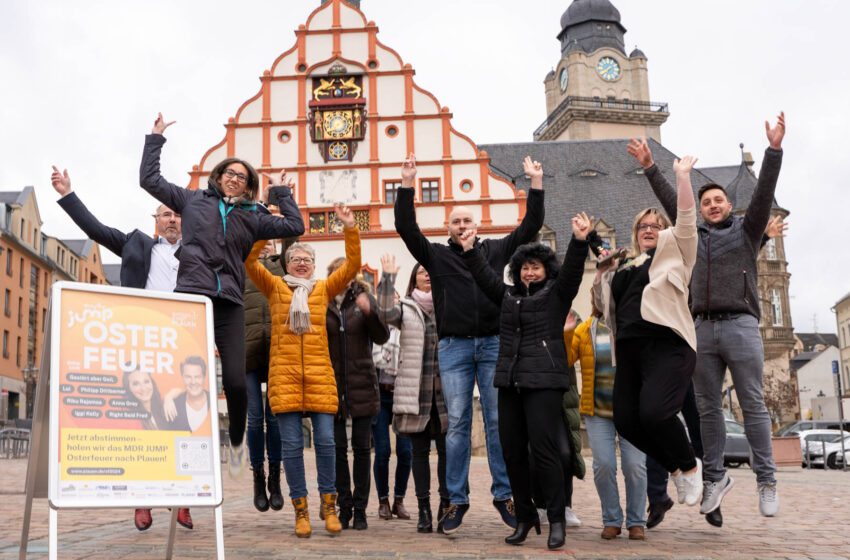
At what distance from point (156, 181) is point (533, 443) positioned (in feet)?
9.05

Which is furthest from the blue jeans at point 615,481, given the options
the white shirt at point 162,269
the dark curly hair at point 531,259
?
the white shirt at point 162,269

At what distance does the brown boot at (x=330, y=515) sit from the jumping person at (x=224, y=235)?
28.0 inches

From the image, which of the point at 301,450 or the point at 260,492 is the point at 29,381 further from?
the point at 301,450

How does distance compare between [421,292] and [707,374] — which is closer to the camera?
[707,374]

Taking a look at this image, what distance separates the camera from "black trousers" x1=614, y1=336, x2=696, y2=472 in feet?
16.6

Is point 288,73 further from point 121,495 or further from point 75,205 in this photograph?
point 121,495

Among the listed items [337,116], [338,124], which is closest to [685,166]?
[338,124]

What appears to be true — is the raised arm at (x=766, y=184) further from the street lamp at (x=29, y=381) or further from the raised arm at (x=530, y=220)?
the street lamp at (x=29, y=381)

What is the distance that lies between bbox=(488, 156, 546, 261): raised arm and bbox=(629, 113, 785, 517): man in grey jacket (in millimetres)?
737

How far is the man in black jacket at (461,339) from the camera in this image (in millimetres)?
5902

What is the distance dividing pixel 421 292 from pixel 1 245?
44.1 meters

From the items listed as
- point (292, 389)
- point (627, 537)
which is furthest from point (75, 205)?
point (627, 537)

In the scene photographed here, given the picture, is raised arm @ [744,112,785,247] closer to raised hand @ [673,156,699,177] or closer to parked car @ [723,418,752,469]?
raised hand @ [673,156,699,177]

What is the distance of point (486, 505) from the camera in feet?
28.6
